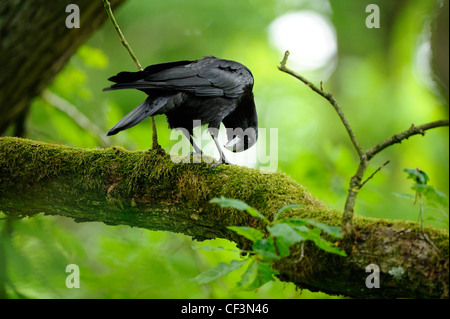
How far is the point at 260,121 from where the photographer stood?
33.2ft

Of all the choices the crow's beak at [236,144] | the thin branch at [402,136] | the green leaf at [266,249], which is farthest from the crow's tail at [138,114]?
the thin branch at [402,136]

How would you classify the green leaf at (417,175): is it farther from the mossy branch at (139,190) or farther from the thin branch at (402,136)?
the mossy branch at (139,190)

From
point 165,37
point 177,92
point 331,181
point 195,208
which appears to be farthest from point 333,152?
point 165,37

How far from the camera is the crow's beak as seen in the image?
13.9ft

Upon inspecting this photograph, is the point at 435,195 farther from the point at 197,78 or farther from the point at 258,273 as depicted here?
the point at 197,78

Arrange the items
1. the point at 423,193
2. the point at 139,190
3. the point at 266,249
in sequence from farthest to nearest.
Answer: the point at 139,190 → the point at 423,193 → the point at 266,249

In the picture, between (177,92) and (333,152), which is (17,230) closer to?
(177,92)

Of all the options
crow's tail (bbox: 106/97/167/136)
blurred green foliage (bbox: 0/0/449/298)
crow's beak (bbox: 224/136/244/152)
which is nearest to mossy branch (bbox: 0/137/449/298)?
crow's tail (bbox: 106/97/167/136)

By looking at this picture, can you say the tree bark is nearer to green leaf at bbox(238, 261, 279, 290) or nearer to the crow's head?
the crow's head

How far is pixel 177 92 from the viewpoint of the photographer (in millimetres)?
3383

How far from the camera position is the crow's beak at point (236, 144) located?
4250 millimetres

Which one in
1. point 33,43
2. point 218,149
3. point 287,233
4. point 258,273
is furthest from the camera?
point 33,43

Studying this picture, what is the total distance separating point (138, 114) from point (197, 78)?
2.25 ft

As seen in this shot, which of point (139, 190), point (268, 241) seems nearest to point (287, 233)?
point (268, 241)
